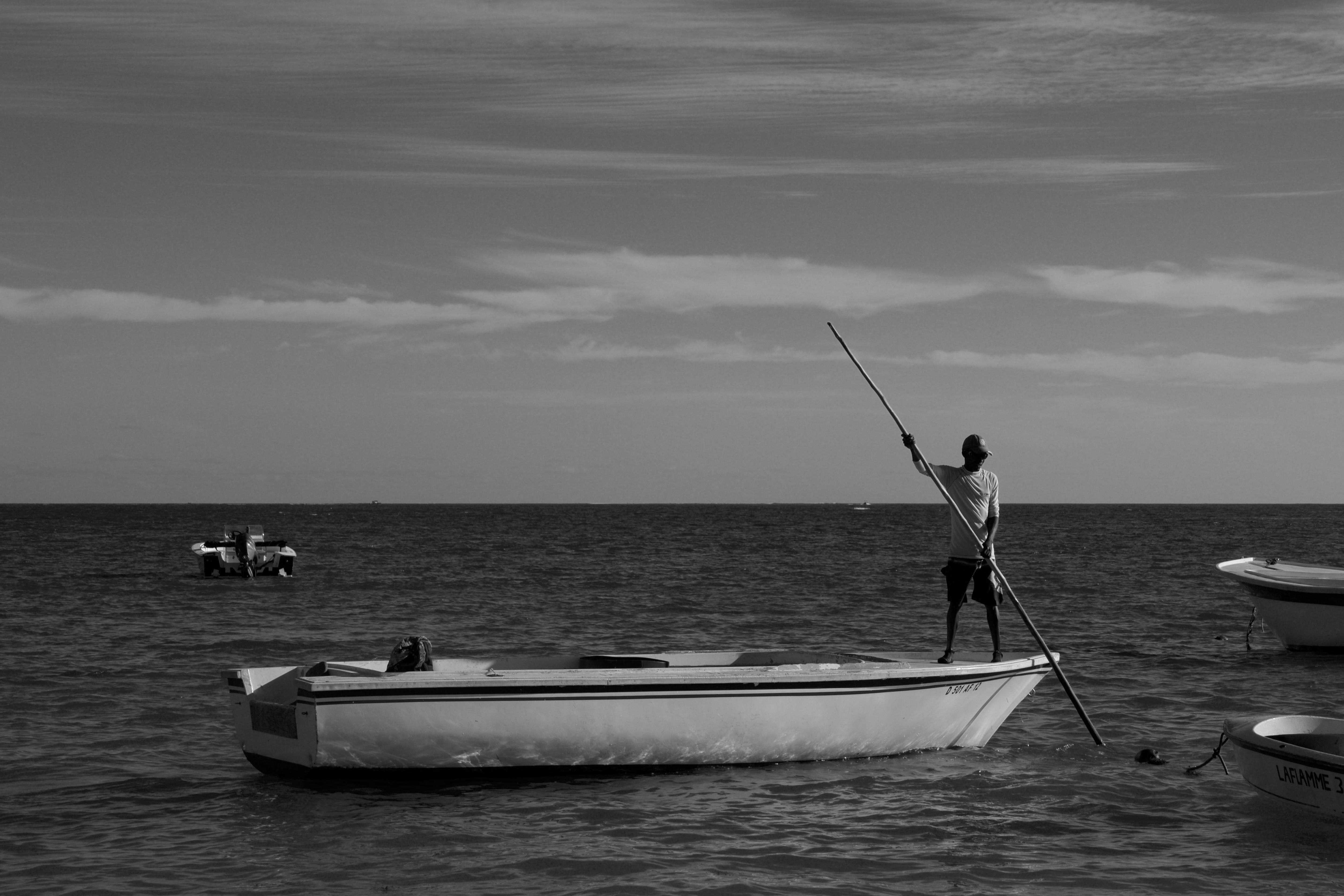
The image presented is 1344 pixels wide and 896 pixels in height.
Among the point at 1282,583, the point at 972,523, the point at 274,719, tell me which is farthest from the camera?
the point at 1282,583

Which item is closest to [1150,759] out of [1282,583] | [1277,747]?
[1277,747]

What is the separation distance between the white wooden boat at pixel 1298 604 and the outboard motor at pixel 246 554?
30.7 meters

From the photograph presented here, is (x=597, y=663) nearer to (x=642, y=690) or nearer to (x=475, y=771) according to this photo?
(x=642, y=690)

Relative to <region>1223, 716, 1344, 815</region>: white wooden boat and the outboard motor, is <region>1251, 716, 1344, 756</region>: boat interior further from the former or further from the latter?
the outboard motor

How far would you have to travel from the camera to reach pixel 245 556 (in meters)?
43.7

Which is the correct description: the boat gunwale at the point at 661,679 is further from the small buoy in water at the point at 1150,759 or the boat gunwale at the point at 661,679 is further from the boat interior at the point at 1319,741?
the boat interior at the point at 1319,741

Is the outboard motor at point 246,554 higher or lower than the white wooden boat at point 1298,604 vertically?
higher

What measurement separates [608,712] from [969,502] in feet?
13.0

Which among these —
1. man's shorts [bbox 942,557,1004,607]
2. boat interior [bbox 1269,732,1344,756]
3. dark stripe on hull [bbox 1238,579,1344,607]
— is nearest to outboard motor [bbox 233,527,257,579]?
dark stripe on hull [bbox 1238,579,1344,607]

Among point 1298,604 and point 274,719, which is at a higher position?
point 274,719

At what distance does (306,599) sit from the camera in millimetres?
36375

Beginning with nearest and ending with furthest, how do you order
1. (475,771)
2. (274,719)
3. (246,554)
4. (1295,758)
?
1. (1295,758)
2. (274,719)
3. (475,771)
4. (246,554)

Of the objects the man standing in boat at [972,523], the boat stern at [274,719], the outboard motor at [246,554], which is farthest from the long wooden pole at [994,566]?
the outboard motor at [246,554]

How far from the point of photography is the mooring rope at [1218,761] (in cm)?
1212
